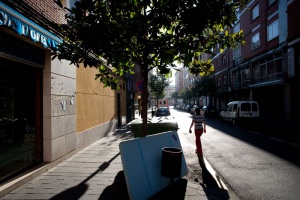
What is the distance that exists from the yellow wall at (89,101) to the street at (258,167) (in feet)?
15.4

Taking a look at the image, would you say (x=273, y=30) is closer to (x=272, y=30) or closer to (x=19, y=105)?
(x=272, y=30)

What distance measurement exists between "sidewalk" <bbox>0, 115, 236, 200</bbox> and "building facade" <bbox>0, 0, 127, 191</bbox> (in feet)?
1.94

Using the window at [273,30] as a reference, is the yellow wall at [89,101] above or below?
below

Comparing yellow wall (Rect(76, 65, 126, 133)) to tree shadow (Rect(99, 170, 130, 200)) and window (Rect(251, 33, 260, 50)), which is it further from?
window (Rect(251, 33, 260, 50))

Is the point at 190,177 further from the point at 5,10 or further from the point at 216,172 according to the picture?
the point at 5,10

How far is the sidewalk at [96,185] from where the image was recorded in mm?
4699

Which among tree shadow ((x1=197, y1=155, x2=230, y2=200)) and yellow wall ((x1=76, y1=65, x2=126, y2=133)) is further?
yellow wall ((x1=76, y1=65, x2=126, y2=133))

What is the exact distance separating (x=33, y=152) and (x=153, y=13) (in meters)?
4.76

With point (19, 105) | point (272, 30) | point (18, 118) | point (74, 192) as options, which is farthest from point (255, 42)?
point (74, 192)

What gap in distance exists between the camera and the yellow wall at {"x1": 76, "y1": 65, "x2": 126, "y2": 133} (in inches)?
356

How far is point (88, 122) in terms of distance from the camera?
1005cm

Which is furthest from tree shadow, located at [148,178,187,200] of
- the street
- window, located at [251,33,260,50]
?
window, located at [251,33,260,50]

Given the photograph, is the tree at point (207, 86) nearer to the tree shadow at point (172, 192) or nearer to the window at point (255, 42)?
the window at point (255, 42)

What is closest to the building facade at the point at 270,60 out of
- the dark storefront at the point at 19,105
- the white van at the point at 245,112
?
the white van at the point at 245,112
